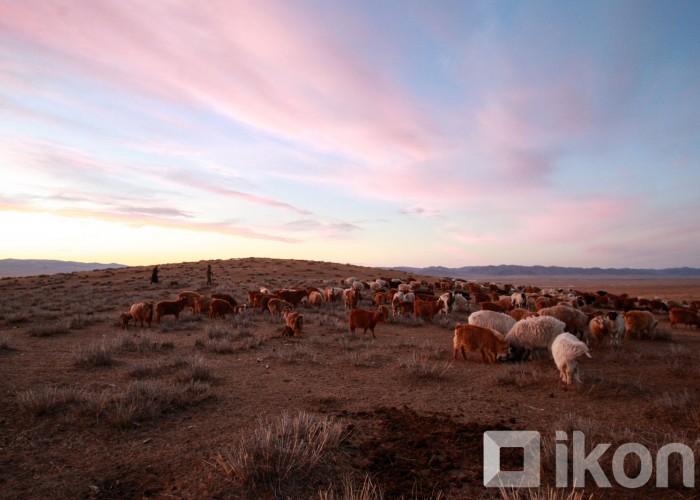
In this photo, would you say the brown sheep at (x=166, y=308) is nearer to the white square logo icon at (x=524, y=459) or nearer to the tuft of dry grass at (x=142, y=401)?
the tuft of dry grass at (x=142, y=401)

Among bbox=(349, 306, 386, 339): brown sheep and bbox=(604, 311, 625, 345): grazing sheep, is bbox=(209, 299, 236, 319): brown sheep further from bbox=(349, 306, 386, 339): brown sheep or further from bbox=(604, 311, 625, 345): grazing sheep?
bbox=(604, 311, 625, 345): grazing sheep

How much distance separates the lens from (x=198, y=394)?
Answer: 6898 millimetres

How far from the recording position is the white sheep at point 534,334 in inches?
398

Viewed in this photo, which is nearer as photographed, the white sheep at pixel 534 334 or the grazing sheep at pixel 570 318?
the white sheep at pixel 534 334

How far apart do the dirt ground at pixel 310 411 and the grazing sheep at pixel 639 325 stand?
6.83 ft

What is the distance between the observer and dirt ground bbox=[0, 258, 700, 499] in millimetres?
4285

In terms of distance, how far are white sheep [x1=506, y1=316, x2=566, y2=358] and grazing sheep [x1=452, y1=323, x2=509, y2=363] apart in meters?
0.53

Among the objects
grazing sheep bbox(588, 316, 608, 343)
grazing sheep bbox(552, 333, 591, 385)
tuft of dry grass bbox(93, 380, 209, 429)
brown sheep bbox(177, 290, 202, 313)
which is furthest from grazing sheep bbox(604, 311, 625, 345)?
brown sheep bbox(177, 290, 202, 313)

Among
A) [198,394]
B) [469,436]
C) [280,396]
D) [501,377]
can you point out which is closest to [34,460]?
[198,394]

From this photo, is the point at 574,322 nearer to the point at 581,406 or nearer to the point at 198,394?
the point at 581,406

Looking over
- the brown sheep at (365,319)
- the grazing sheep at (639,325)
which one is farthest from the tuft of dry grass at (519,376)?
the grazing sheep at (639,325)

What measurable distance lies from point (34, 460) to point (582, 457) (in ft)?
23.2

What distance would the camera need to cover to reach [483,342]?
1031 cm

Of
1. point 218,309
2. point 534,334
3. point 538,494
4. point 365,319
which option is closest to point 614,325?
point 534,334
